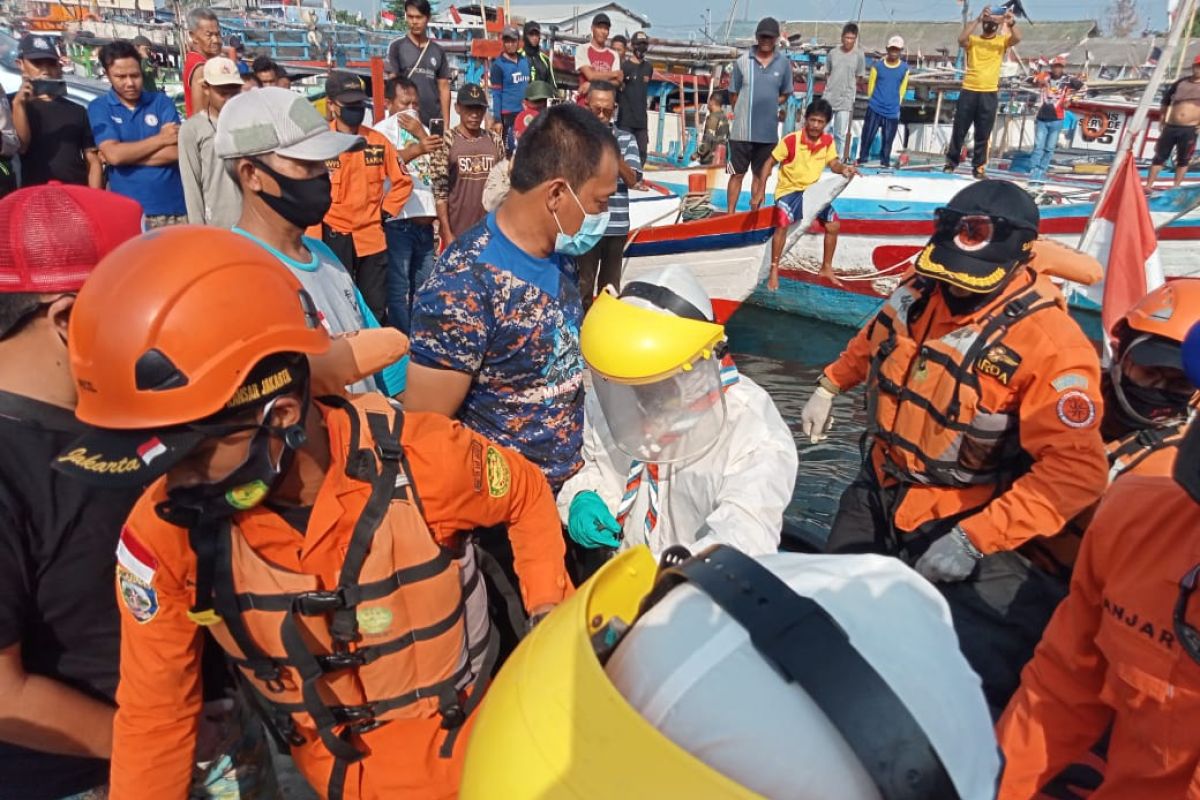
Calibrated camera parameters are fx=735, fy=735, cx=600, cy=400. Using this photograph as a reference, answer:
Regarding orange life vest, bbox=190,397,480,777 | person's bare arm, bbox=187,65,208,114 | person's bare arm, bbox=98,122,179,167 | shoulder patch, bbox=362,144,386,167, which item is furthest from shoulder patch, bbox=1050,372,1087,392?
person's bare arm, bbox=98,122,179,167

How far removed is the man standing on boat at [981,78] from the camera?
10.0 metres

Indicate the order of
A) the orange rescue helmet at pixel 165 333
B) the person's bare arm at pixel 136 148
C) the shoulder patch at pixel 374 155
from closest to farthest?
the orange rescue helmet at pixel 165 333 → the person's bare arm at pixel 136 148 → the shoulder patch at pixel 374 155

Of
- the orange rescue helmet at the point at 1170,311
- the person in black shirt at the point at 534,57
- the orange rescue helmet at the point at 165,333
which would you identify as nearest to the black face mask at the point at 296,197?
the orange rescue helmet at the point at 165,333

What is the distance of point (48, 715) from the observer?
5.16 feet

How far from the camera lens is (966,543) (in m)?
2.58

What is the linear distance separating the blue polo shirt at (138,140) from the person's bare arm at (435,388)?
4033 mm

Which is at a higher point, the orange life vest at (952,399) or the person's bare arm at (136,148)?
the person's bare arm at (136,148)

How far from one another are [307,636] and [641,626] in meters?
0.93

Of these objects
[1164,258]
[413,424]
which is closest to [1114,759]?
[413,424]

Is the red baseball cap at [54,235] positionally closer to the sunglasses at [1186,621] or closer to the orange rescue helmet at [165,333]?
the orange rescue helmet at [165,333]

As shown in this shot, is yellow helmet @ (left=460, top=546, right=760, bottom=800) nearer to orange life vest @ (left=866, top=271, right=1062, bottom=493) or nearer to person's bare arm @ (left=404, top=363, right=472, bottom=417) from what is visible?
person's bare arm @ (left=404, top=363, right=472, bottom=417)

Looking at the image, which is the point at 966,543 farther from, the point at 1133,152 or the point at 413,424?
the point at 1133,152

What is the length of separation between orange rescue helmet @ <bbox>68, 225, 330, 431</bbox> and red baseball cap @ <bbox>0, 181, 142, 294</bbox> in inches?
19.6

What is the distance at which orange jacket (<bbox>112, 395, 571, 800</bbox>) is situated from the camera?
1473mm
